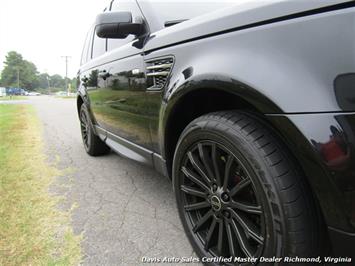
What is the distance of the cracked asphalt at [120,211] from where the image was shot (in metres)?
2.04

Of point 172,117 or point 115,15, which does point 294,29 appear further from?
point 115,15

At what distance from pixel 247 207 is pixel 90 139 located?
332 cm

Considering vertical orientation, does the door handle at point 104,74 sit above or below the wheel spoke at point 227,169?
above

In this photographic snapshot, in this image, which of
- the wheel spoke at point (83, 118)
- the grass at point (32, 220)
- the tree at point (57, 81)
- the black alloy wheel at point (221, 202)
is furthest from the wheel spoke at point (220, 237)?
the tree at point (57, 81)

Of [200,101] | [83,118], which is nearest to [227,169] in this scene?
[200,101]

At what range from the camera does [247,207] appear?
1.43m

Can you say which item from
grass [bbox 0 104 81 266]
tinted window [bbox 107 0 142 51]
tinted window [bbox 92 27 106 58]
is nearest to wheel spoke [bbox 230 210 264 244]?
grass [bbox 0 104 81 266]

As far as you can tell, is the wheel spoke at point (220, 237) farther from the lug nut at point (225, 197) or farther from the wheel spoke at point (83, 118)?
the wheel spoke at point (83, 118)

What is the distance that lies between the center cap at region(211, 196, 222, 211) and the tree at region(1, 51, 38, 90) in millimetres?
92942

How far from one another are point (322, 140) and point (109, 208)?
6.67ft

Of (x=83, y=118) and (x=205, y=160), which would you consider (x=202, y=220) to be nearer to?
(x=205, y=160)

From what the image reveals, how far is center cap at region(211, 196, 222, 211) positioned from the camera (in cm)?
160

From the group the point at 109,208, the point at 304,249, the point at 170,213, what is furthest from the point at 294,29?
the point at 109,208

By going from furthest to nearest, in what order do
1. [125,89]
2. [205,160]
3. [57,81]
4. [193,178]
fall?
[57,81] → [125,89] → [193,178] → [205,160]
